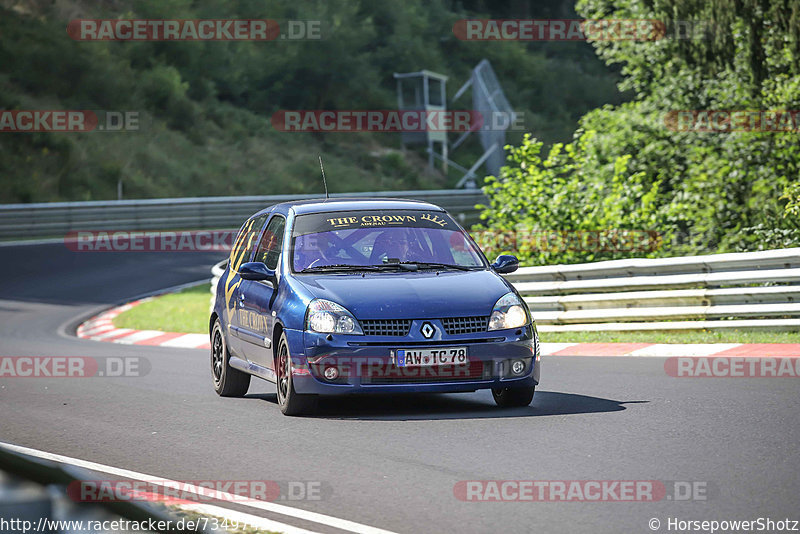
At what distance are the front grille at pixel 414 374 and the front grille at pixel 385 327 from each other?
0.23 metres

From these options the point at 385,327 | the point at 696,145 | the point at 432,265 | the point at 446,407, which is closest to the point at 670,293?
the point at 432,265

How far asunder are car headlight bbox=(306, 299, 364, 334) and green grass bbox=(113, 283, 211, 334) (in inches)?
435

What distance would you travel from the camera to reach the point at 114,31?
51469 millimetres

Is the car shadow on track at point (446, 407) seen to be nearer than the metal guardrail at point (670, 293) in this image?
Yes

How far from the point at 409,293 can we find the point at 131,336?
11.4m

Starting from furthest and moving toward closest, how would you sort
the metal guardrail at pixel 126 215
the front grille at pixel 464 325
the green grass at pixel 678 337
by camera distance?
the metal guardrail at pixel 126 215
the green grass at pixel 678 337
the front grille at pixel 464 325

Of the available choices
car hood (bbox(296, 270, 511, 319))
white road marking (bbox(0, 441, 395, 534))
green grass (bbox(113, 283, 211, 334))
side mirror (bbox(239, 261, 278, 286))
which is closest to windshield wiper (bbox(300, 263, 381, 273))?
car hood (bbox(296, 270, 511, 319))

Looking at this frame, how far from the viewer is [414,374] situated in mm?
8391

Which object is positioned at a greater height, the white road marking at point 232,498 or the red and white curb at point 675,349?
the white road marking at point 232,498

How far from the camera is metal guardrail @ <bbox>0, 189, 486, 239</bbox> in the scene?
1315 inches

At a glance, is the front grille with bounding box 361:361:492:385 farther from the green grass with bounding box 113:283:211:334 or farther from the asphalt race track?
the green grass with bounding box 113:283:211:334

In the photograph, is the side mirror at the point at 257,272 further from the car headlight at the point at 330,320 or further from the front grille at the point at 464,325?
the front grille at the point at 464,325

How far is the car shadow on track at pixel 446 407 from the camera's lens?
8.64 m

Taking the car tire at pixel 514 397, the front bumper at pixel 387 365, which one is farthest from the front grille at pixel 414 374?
the car tire at pixel 514 397
